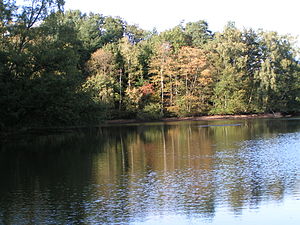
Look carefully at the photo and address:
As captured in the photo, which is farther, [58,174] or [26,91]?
[26,91]

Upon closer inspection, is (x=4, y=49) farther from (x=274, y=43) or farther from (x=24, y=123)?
(x=274, y=43)

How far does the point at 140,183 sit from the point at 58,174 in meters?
4.02

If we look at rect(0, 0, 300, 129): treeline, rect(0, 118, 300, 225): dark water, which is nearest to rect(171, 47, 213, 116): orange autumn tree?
rect(0, 0, 300, 129): treeline

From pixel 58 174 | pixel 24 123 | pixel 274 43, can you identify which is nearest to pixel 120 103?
pixel 274 43

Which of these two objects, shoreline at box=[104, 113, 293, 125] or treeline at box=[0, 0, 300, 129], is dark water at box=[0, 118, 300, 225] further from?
shoreline at box=[104, 113, 293, 125]

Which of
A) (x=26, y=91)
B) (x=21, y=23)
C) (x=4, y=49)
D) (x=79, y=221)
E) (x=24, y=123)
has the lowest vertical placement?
(x=79, y=221)

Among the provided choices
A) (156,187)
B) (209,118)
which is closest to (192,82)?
(209,118)

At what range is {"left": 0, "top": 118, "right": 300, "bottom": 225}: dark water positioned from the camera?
30.6 feet

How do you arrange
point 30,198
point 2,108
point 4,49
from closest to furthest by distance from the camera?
point 30,198 → point 2,108 → point 4,49

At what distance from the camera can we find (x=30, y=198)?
37.5ft

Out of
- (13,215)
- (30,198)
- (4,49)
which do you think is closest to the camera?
(13,215)

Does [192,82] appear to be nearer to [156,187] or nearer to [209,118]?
[209,118]

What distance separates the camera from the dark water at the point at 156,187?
30.6ft

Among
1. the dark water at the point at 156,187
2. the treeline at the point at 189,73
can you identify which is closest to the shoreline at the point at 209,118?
the treeline at the point at 189,73
